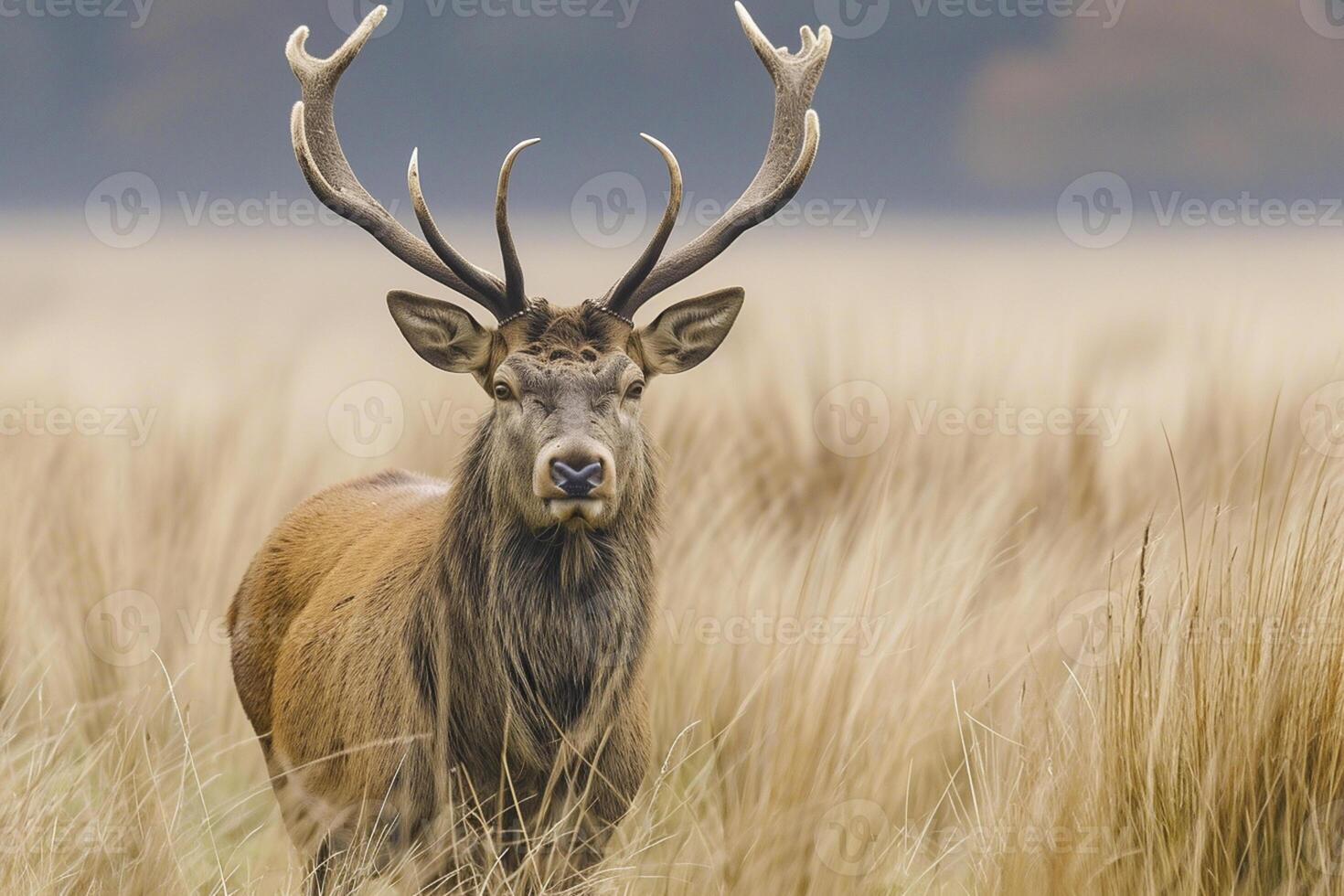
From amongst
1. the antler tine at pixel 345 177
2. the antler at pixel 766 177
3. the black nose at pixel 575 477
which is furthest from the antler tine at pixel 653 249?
the black nose at pixel 575 477

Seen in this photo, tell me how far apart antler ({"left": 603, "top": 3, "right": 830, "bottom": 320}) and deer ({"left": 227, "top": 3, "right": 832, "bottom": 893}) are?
0.04ft

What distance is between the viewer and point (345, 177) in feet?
17.4

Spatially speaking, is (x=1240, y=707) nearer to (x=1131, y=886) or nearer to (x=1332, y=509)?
(x=1131, y=886)

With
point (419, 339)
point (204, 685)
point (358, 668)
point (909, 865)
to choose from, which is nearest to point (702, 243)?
point (419, 339)

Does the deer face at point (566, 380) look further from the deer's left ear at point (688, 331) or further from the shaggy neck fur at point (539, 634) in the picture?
the shaggy neck fur at point (539, 634)

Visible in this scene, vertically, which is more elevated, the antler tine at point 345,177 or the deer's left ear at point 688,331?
the antler tine at point 345,177

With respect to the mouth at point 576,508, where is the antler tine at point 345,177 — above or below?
above

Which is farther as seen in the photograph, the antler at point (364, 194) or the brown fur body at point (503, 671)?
the antler at point (364, 194)

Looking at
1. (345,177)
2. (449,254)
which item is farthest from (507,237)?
(345,177)

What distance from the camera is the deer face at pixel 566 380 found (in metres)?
4.38

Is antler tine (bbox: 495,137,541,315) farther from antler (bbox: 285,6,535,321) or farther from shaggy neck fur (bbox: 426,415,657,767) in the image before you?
shaggy neck fur (bbox: 426,415,657,767)

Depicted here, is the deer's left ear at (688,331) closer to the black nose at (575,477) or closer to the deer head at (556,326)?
the deer head at (556,326)

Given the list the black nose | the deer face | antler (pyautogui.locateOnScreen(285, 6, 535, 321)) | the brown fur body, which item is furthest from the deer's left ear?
the black nose

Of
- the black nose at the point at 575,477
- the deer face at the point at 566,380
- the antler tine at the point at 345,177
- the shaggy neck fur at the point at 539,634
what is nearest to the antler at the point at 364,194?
the antler tine at the point at 345,177
